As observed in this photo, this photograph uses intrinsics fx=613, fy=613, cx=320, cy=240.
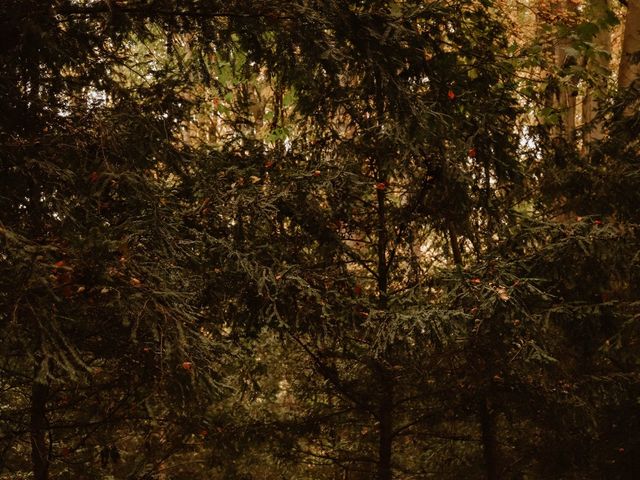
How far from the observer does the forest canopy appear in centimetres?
428

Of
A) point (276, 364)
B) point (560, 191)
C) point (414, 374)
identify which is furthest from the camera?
point (276, 364)

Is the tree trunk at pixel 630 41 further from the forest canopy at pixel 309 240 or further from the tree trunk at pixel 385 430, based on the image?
the tree trunk at pixel 385 430

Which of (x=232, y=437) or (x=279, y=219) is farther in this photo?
(x=232, y=437)

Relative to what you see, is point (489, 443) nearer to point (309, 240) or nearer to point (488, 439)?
point (488, 439)

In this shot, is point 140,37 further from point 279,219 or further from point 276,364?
point 276,364

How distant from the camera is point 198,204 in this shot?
5.62 metres

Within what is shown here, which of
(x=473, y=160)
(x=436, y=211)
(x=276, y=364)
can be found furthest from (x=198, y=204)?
(x=276, y=364)

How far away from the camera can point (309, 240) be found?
6.30 m

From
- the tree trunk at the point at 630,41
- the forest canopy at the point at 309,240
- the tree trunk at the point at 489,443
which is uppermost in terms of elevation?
the tree trunk at the point at 630,41

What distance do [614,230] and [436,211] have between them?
178 centimetres

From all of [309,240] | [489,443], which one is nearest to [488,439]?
[489,443]

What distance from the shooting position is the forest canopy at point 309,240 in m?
4.28

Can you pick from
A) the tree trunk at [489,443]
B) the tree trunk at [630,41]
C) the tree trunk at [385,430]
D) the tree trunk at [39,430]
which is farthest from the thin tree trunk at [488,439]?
the tree trunk at [39,430]

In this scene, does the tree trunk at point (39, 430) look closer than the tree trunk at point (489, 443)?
Yes
